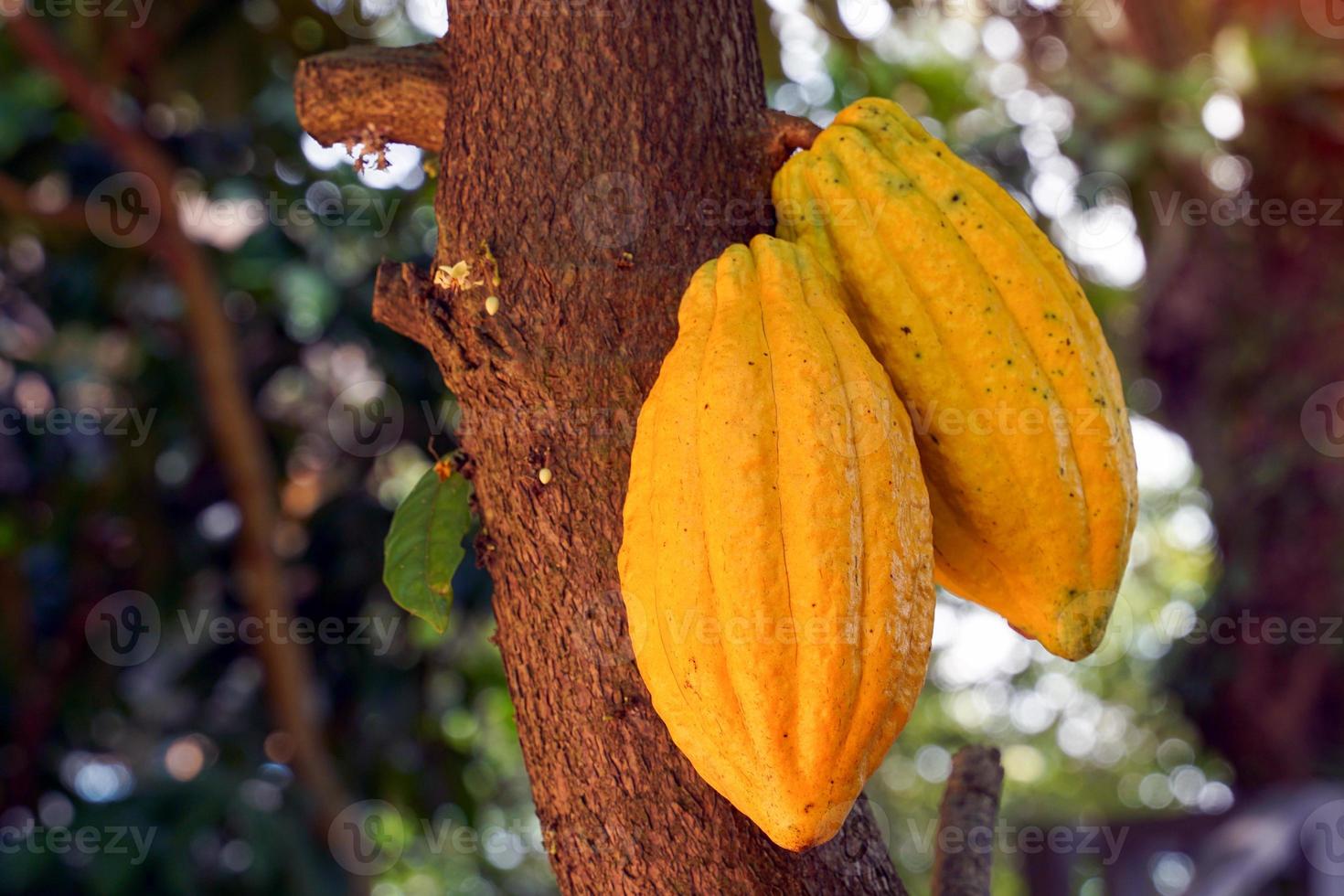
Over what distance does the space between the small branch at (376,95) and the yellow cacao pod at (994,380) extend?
1.33 ft

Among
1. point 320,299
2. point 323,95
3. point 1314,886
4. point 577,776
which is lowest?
point 1314,886

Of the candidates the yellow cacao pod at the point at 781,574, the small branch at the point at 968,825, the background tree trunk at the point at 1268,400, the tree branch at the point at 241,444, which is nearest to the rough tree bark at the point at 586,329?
the yellow cacao pod at the point at 781,574

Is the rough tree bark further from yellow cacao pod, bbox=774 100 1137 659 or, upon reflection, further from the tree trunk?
the tree trunk

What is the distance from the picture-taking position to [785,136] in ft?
3.61

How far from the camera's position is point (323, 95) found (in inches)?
48.1

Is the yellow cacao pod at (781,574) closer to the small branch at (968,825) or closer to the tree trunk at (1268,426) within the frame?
the small branch at (968,825)

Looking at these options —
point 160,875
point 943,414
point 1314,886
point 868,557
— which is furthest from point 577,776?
point 1314,886

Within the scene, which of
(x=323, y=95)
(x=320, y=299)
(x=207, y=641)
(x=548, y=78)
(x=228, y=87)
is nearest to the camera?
(x=548, y=78)

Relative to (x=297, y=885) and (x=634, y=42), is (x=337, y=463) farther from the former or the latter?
(x=634, y=42)

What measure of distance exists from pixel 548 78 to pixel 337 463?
293 centimetres

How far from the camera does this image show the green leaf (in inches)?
45.1

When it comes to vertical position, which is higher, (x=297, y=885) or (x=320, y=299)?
(x=320, y=299)

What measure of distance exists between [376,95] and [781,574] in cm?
72

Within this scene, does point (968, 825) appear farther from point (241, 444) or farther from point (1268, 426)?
point (1268, 426)
